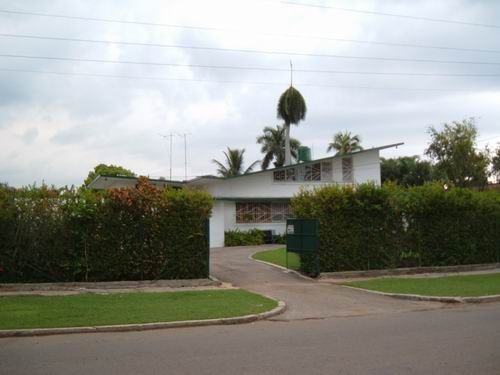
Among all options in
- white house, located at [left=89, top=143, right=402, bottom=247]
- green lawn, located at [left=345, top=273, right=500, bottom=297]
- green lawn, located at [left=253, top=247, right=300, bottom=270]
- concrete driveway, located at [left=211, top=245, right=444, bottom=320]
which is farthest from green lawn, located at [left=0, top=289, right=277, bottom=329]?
white house, located at [left=89, top=143, right=402, bottom=247]

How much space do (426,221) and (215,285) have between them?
9.30m

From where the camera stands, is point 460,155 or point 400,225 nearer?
point 400,225

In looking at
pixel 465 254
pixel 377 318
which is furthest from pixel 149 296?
pixel 465 254

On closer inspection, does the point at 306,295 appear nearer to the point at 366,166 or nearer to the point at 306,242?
the point at 306,242

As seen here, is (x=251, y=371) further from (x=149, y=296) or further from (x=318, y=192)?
(x=318, y=192)

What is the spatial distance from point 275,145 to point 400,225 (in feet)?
122

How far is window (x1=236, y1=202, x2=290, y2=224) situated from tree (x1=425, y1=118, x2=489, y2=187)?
15611 millimetres

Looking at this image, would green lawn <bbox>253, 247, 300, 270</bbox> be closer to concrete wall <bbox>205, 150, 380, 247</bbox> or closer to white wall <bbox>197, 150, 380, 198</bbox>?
concrete wall <bbox>205, 150, 380, 247</bbox>

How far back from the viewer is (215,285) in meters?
16.6

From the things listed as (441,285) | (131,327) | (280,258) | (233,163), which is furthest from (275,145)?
(131,327)

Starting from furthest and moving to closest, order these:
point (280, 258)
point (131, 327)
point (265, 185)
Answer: point (265, 185), point (280, 258), point (131, 327)

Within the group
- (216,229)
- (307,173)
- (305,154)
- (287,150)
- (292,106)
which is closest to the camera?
(216,229)

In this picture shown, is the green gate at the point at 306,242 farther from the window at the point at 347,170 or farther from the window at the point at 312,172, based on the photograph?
the window at the point at 347,170

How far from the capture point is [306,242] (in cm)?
1902
